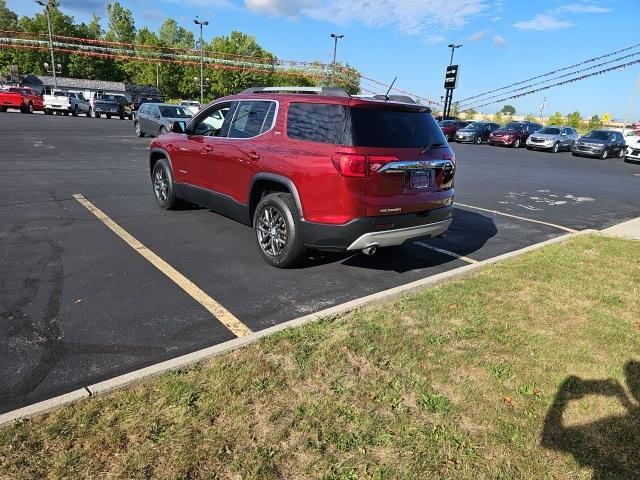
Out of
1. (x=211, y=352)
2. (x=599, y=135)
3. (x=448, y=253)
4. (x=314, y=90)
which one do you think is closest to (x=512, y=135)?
(x=599, y=135)

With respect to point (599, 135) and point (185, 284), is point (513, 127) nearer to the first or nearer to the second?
point (599, 135)

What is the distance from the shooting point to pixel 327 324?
3.78 meters

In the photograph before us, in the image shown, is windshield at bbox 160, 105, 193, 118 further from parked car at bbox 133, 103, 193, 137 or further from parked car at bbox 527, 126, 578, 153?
parked car at bbox 527, 126, 578, 153

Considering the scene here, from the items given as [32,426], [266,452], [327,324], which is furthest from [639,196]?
[32,426]

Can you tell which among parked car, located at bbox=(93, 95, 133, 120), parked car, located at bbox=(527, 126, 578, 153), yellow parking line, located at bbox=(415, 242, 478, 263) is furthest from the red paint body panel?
parked car, located at bbox=(93, 95, 133, 120)

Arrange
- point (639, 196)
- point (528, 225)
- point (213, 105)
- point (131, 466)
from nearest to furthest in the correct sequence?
point (131, 466), point (213, 105), point (528, 225), point (639, 196)

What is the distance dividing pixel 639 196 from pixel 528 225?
22.7ft

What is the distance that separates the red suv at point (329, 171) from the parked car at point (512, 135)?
27.9 m

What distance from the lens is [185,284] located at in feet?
14.8

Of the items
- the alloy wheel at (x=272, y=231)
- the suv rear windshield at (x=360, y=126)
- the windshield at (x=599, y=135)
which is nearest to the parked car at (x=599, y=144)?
the windshield at (x=599, y=135)

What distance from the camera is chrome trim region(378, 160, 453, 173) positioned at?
4.31 metres

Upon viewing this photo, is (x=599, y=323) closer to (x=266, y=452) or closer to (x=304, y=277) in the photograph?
(x=304, y=277)

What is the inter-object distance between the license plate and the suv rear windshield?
28cm

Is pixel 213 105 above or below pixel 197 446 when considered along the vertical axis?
above
